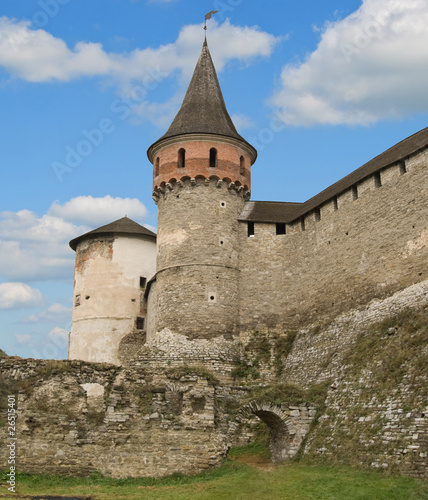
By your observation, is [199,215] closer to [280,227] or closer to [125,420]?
[280,227]

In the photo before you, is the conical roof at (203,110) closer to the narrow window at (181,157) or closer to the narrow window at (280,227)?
the narrow window at (181,157)

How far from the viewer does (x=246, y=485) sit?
16891 mm

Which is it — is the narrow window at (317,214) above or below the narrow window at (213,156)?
below

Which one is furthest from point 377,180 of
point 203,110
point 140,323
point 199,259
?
point 140,323

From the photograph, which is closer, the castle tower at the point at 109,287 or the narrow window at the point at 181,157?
the narrow window at the point at 181,157

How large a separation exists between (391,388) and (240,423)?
540 centimetres

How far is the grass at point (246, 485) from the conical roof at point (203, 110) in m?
18.3

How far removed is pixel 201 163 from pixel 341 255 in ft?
28.9

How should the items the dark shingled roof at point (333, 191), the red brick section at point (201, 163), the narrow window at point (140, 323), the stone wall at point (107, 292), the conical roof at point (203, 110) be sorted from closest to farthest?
1. the dark shingled roof at point (333, 191)
2. the red brick section at point (201, 163)
3. the conical roof at point (203, 110)
4. the stone wall at point (107, 292)
5. the narrow window at point (140, 323)

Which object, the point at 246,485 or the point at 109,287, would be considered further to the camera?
the point at 109,287

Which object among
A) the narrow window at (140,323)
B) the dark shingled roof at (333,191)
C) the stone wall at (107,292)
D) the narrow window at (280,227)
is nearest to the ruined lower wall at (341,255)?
the dark shingled roof at (333,191)

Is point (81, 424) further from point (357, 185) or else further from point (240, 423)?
point (357, 185)

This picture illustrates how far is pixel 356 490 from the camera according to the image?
15.2 meters

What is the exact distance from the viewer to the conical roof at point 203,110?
32312 mm
